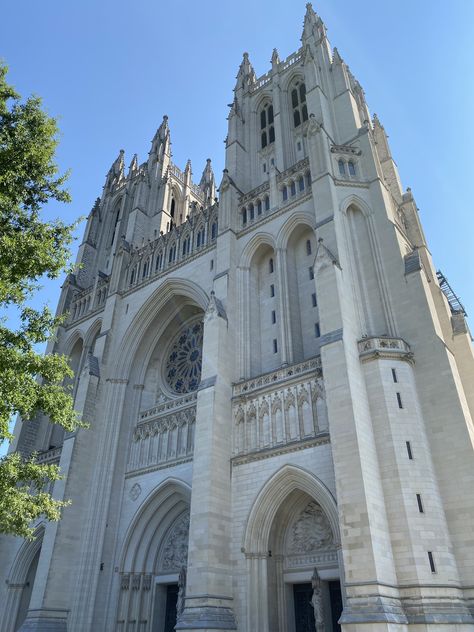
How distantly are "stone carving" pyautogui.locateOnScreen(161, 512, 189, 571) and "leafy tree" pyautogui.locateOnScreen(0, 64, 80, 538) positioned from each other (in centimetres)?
942

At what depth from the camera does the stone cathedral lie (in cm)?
1345

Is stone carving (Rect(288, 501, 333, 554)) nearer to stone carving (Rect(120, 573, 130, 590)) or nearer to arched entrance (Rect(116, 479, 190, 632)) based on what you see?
arched entrance (Rect(116, 479, 190, 632))

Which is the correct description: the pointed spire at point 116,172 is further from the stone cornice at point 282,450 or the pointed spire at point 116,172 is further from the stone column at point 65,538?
the stone cornice at point 282,450

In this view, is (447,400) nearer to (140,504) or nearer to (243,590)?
(243,590)

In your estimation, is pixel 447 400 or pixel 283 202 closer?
pixel 447 400

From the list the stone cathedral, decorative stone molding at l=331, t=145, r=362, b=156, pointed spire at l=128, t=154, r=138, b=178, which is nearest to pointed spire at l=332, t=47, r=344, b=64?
the stone cathedral

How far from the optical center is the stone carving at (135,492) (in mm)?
21391

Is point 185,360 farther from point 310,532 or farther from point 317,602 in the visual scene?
point 317,602

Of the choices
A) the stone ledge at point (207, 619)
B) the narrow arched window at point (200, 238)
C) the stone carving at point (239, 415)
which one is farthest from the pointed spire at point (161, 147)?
the stone ledge at point (207, 619)

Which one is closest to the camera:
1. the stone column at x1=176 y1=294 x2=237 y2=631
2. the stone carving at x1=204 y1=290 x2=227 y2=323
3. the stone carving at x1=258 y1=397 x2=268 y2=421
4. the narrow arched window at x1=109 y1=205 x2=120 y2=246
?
the stone column at x1=176 y1=294 x2=237 y2=631

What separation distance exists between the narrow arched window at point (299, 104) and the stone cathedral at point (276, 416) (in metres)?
0.21

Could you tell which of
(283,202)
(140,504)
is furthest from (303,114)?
(140,504)

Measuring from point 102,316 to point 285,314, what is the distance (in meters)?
13.3

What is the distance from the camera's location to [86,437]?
22641 mm
